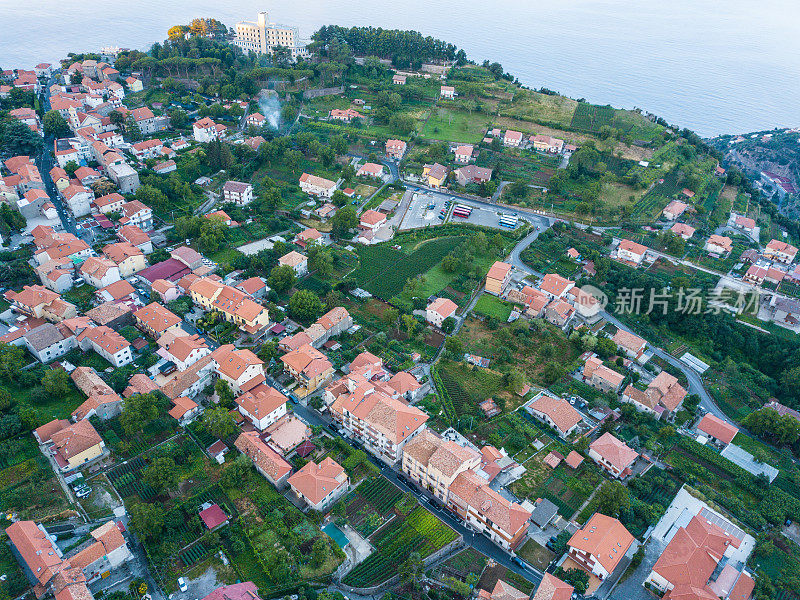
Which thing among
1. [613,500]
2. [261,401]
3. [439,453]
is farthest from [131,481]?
[613,500]

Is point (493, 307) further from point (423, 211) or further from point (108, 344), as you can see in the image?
point (108, 344)

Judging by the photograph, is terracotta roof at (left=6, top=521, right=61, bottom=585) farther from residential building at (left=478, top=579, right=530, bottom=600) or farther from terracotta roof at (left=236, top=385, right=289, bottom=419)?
residential building at (left=478, top=579, right=530, bottom=600)

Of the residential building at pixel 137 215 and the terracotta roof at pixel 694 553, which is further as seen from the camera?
the residential building at pixel 137 215

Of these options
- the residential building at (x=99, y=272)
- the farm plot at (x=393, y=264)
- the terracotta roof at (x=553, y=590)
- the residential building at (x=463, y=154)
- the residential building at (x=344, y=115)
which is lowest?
the terracotta roof at (x=553, y=590)

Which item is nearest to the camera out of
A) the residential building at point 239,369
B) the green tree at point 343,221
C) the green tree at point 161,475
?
the green tree at point 161,475

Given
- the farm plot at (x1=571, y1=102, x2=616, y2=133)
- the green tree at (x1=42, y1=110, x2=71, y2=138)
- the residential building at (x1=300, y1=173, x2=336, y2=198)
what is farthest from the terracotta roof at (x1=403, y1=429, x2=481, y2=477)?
the farm plot at (x1=571, y1=102, x2=616, y2=133)

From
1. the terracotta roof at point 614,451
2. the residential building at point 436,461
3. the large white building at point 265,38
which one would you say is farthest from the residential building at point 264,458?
the large white building at point 265,38

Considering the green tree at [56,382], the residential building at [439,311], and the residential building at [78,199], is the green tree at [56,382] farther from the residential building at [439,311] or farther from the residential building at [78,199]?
the residential building at [439,311]
